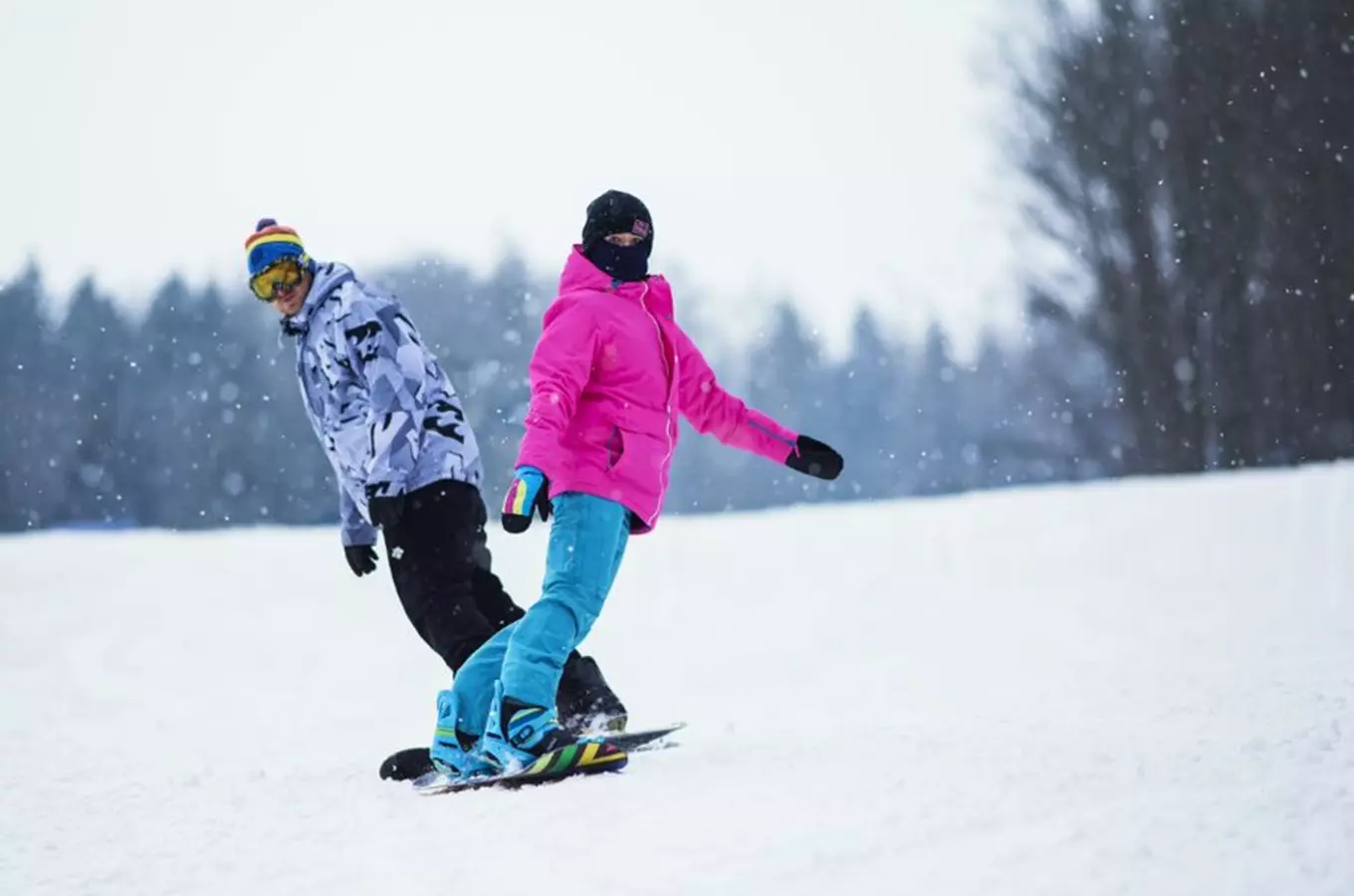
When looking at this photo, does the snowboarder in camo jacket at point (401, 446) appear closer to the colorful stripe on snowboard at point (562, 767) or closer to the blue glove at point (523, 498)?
the colorful stripe on snowboard at point (562, 767)

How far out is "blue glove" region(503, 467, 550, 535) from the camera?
286 centimetres

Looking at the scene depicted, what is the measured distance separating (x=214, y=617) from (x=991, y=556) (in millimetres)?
5175

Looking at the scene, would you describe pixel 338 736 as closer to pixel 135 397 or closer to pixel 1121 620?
pixel 1121 620

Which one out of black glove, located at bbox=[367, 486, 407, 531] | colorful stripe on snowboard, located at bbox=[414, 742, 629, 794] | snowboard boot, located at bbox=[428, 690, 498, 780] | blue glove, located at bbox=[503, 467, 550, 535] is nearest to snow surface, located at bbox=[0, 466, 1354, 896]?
colorful stripe on snowboard, located at bbox=[414, 742, 629, 794]

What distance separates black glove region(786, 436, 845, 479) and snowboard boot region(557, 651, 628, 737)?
2.72 feet

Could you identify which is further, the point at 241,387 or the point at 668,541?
the point at 241,387

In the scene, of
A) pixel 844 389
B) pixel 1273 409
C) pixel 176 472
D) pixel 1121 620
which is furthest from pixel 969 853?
pixel 844 389

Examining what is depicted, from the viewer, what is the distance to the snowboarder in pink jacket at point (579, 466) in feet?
9.93

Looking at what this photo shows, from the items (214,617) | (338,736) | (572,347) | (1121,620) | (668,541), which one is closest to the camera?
(572,347)

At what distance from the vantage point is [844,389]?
6000 centimetres

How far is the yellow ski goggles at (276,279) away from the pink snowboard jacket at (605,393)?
3.04 feet

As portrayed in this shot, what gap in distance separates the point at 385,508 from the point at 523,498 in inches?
30.7

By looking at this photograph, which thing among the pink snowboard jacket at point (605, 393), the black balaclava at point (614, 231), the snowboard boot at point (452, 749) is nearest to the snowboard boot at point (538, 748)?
the snowboard boot at point (452, 749)

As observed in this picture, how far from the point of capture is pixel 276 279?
3.75 metres
